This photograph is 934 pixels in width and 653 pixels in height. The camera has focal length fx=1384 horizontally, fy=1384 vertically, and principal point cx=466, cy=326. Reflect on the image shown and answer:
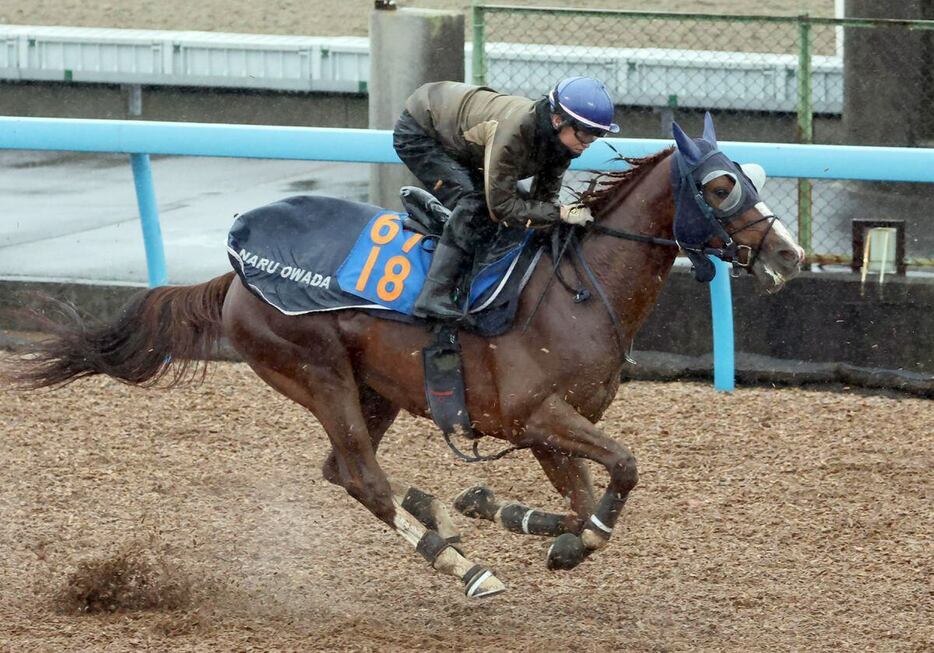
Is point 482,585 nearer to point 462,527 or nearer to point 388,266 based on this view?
point 462,527

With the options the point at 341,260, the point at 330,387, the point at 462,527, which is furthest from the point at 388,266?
the point at 462,527

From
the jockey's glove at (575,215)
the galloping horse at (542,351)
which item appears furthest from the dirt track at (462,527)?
the jockey's glove at (575,215)

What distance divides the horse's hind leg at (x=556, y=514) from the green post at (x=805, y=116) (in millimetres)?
3276

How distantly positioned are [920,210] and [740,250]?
567cm

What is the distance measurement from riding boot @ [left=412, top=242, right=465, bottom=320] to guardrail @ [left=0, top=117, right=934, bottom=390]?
2414mm

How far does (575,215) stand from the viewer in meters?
4.69

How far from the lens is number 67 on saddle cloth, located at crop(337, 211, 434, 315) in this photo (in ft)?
16.1

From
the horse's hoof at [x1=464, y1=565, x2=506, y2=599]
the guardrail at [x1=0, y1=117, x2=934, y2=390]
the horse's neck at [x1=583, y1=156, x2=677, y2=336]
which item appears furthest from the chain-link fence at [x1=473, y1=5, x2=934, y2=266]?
the horse's hoof at [x1=464, y1=565, x2=506, y2=599]

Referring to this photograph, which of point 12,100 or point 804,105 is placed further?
point 12,100

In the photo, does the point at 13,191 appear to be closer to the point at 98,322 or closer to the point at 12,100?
the point at 12,100

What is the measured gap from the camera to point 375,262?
16.4 ft

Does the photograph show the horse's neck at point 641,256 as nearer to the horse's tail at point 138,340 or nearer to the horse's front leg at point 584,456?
the horse's front leg at point 584,456

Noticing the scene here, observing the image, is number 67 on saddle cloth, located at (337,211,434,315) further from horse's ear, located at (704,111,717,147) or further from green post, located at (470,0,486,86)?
green post, located at (470,0,486,86)

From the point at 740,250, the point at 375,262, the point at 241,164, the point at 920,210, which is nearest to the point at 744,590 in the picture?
the point at 740,250
